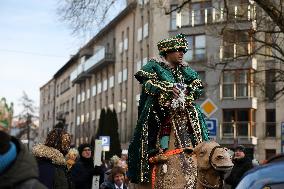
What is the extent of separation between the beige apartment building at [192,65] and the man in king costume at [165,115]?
69.1ft

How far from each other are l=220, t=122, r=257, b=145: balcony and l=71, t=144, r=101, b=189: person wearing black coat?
41.8 meters

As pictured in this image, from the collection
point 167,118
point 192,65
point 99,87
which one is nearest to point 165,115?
point 167,118

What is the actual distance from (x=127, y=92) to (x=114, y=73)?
24.9 feet

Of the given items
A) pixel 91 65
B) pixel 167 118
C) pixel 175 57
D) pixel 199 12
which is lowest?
pixel 167 118

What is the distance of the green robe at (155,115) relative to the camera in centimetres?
772

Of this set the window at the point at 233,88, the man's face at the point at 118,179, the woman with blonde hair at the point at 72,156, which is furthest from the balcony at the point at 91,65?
the man's face at the point at 118,179

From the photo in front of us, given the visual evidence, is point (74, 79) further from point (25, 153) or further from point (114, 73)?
point (25, 153)

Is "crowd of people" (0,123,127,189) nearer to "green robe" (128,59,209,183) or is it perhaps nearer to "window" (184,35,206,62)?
"green robe" (128,59,209,183)

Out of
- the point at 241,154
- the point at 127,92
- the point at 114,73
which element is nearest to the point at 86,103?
the point at 114,73

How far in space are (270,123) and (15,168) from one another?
52.0 meters

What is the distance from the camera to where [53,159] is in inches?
360

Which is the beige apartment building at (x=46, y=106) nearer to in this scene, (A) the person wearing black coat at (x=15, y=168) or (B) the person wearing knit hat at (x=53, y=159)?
(B) the person wearing knit hat at (x=53, y=159)

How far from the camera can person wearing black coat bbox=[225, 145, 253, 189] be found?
12.8 m

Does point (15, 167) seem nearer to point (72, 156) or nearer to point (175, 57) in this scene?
point (175, 57)
